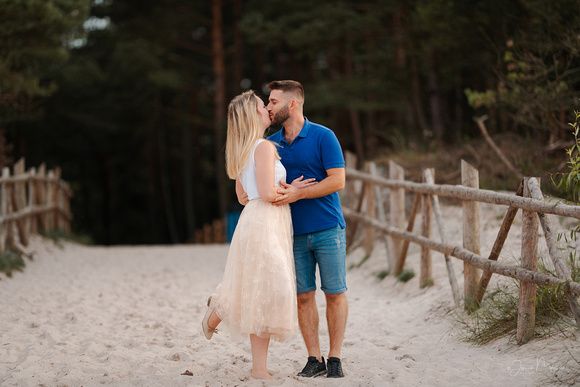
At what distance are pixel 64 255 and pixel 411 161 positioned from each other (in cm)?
655

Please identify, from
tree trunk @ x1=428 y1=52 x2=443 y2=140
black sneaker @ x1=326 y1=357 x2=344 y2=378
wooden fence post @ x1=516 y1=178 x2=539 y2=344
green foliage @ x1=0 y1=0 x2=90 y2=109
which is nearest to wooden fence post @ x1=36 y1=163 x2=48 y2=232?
green foliage @ x1=0 y1=0 x2=90 y2=109

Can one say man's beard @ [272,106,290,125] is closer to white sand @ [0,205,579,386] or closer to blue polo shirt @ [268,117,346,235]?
blue polo shirt @ [268,117,346,235]

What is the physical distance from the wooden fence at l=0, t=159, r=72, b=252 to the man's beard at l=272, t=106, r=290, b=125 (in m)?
6.33

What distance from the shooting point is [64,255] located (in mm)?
11250

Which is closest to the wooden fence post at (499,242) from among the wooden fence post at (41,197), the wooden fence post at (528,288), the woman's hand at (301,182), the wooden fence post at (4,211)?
the wooden fence post at (528,288)

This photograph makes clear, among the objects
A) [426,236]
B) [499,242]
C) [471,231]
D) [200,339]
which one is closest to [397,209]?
[426,236]

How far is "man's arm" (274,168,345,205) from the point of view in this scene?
12.4 feet

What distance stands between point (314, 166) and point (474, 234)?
223 cm

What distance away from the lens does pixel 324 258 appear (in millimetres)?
3934

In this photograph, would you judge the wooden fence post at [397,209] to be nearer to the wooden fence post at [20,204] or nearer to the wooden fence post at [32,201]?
the wooden fence post at [20,204]

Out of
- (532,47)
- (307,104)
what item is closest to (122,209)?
(307,104)

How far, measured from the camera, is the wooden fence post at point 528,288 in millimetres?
4238

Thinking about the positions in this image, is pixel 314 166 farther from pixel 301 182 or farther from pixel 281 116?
pixel 281 116

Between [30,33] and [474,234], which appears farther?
[30,33]
